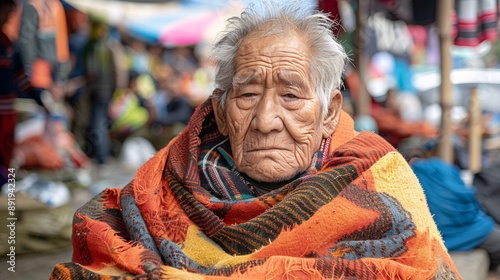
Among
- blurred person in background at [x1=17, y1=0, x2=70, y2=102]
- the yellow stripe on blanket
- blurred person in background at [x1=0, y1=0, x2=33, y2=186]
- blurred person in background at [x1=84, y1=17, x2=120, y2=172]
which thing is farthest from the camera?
blurred person in background at [x1=84, y1=17, x2=120, y2=172]

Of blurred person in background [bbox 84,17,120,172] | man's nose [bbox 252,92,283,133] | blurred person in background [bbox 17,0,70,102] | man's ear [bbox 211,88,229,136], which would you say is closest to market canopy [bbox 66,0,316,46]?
blurred person in background [bbox 84,17,120,172]

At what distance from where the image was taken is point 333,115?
2.84 metres

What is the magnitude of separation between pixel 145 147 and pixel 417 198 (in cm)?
947

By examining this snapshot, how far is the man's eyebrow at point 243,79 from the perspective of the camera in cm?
268

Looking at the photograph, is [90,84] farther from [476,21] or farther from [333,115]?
[333,115]

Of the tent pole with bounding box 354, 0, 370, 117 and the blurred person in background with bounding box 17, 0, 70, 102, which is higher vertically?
the blurred person in background with bounding box 17, 0, 70, 102

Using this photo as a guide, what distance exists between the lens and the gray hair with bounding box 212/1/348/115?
2.72 m

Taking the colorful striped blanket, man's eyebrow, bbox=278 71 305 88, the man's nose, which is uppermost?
man's eyebrow, bbox=278 71 305 88

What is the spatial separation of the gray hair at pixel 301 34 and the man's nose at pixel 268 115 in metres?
0.20

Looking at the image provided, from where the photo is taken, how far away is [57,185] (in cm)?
600

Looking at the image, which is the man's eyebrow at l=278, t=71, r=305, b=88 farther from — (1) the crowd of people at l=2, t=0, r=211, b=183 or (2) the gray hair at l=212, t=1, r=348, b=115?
(1) the crowd of people at l=2, t=0, r=211, b=183

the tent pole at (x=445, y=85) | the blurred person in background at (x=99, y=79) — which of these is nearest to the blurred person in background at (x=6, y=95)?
the tent pole at (x=445, y=85)

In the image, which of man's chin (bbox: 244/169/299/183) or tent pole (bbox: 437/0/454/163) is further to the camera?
tent pole (bbox: 437/0/454/163)

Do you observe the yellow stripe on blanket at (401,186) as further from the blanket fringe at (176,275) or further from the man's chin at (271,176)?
the blanket fringe at (176,275)
